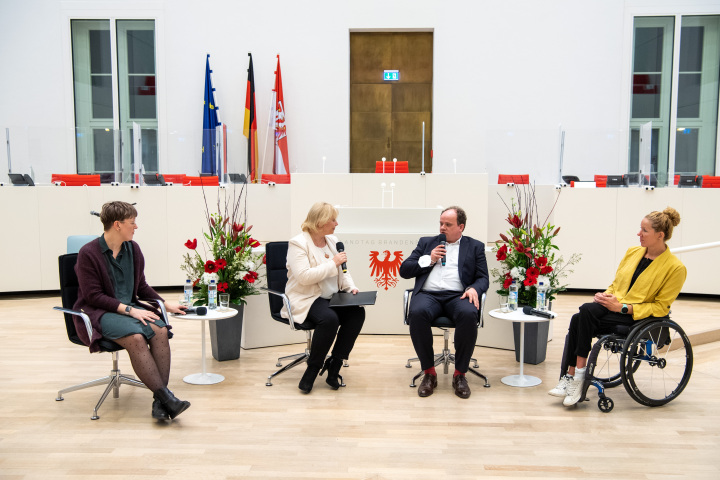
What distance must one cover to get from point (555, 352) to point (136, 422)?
3.28 meters

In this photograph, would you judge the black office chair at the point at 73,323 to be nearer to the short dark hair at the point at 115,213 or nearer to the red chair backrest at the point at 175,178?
the short dark hair at the point at 115,213

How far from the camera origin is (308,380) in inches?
158

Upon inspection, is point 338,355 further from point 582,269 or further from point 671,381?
point 582,269

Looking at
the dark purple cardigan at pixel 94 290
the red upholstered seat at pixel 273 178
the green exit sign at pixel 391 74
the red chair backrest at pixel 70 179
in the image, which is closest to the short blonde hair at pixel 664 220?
the dark purple cardigan at pixel 94 290

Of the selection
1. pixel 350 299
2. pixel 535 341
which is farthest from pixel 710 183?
pixel 350 299

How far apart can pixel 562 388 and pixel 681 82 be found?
9447mm

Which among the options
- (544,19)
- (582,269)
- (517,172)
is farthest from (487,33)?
(582,269)

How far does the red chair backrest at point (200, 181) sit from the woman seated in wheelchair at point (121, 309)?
4.27m

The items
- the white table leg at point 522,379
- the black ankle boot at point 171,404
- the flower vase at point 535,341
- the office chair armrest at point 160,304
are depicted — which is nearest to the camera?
the black ankle boot at point 171,404

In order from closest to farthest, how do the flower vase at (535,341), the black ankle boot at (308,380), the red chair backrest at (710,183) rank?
1. the black ankle boot at (308,380)
2. the flower vase at (535,341)
3. the red chair backrest at (710,183)

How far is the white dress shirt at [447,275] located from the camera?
4301 mm

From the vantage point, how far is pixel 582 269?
759 cm

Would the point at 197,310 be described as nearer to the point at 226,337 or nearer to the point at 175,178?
the point at 226,337

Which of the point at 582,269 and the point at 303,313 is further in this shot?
the point at 582,269
